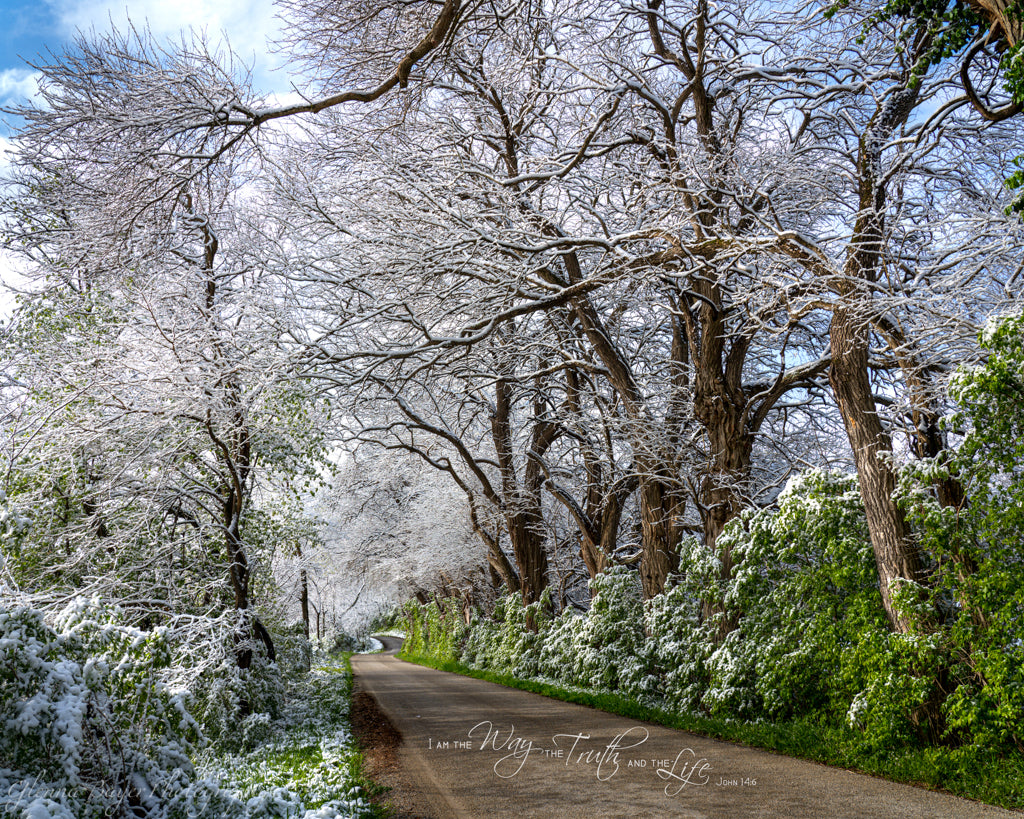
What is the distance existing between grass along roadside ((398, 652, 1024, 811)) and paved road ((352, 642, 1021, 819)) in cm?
21

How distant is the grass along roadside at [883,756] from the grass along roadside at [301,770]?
14.7ft

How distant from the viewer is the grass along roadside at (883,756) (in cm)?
555

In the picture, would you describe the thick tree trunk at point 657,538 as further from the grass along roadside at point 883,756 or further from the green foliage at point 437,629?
the green foliage at point 437,629

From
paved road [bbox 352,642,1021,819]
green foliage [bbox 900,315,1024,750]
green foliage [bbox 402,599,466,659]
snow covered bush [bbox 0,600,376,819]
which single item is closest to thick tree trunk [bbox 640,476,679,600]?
paved road [bbox 352,642,1021,819]

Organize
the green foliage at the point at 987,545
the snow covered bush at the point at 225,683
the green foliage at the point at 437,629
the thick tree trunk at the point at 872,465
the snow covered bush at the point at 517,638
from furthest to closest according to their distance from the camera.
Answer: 1. the green foliage at the point at 437,629
2. the snow covered bush at the point at 517,638
3. the snow covered bush at the point at 225,683
4. the thick tree trunk at the point at 872,465
5. the green foliage at the point at 987,545

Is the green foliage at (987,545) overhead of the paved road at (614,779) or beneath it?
overhead

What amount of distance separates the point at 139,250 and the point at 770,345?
35.7ft

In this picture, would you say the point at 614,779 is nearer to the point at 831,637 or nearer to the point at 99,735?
the point at 831,637

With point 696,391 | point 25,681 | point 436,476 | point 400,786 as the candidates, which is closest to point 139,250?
point 25,681

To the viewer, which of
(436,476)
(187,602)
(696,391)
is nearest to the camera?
(187,602)

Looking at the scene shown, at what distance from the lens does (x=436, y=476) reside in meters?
22.2

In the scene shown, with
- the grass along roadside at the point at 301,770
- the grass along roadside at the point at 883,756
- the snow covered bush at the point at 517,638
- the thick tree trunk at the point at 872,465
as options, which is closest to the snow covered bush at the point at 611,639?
the grass along roadside at the point at 883,756

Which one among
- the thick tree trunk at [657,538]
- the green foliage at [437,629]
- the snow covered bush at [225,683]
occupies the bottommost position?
the green foliage at [437,629]

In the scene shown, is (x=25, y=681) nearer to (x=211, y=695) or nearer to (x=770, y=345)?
(x=211, y=695)
